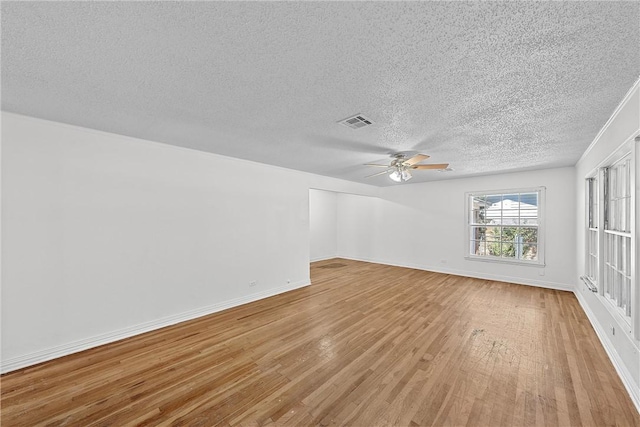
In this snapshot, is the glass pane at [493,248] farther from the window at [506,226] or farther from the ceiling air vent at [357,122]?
the ceiling air vent at [357,122]

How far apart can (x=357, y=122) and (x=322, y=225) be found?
6.30 metres

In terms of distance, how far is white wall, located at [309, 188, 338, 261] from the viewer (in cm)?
843

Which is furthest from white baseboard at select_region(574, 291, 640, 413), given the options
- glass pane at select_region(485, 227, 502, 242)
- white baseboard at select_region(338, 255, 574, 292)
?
glass pane at select_region(485, 227, 502, 242)

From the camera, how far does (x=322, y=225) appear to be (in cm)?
866

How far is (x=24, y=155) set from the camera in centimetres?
246

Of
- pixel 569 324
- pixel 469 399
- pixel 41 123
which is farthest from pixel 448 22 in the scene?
pixel 569 324

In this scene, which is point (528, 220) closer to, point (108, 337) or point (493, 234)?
point (493, 234)

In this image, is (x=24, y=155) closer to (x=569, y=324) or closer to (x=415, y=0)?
(x=415, y=0)

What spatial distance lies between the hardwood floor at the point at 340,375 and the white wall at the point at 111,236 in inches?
14.4

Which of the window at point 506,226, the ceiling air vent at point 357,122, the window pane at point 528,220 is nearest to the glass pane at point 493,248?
the window at point 506,226

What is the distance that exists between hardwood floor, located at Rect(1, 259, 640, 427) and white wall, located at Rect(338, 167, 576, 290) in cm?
177

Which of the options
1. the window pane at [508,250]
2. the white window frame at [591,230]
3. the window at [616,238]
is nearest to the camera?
the window at [616,238]

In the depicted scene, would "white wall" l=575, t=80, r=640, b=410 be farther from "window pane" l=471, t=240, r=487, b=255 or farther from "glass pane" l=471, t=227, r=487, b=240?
"glass pane" l=471, t=227, r=487, b=240

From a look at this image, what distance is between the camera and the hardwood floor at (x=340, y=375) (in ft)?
5.98
